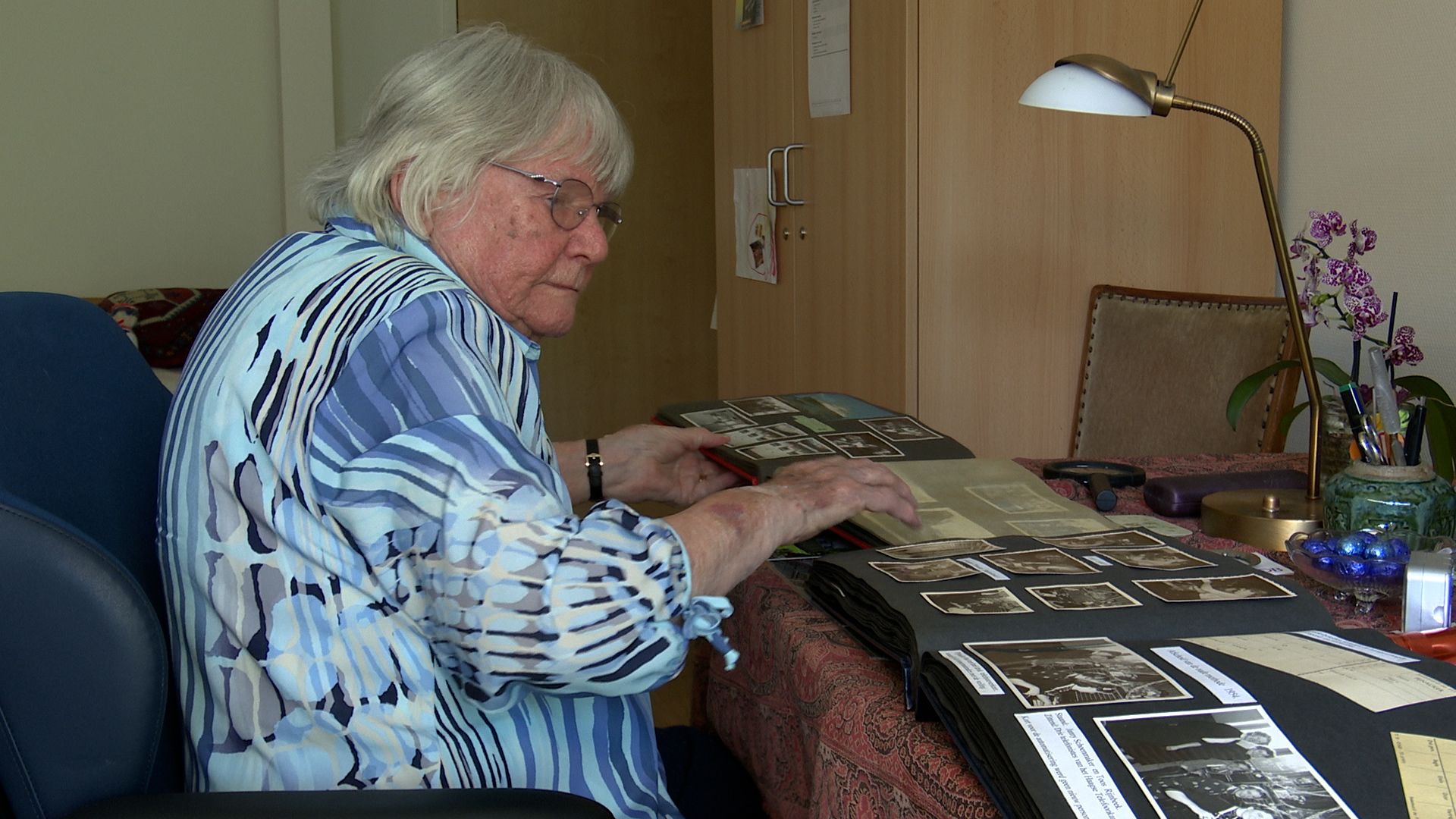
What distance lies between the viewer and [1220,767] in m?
0.56

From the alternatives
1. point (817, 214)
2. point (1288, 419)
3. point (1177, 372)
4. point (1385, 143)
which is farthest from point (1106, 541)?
point (817, 214)

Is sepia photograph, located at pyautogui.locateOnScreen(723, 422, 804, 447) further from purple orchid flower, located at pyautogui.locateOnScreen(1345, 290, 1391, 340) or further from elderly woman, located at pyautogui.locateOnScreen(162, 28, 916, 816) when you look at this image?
purple orchid flower, located at pyautogui.locateOnScreen(1345, 290, 1391, 340)

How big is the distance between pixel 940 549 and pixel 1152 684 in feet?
0.94

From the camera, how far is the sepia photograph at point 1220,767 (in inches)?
20.9

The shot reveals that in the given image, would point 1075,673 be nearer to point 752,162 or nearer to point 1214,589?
point 1214,589

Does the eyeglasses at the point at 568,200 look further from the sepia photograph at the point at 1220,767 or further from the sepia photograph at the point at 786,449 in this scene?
the sepia photograph at the point at 1220,767

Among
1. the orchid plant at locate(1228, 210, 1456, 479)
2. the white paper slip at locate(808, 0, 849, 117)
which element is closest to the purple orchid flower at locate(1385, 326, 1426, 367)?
the orchid plant at locate(1228, 210, 1456, 479)

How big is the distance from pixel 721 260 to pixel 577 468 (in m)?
1.98

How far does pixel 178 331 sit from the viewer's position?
337 centimetres

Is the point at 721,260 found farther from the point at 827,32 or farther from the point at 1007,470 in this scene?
the point at 1007,470

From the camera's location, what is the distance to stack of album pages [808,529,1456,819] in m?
0.55

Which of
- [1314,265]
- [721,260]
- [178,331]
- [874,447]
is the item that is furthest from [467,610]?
[178,331]

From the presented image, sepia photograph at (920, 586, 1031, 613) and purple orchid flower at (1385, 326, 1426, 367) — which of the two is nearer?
sepia photograph at (920, 586, 1031, 613)

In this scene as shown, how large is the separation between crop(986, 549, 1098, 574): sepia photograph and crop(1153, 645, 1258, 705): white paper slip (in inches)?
5.9
